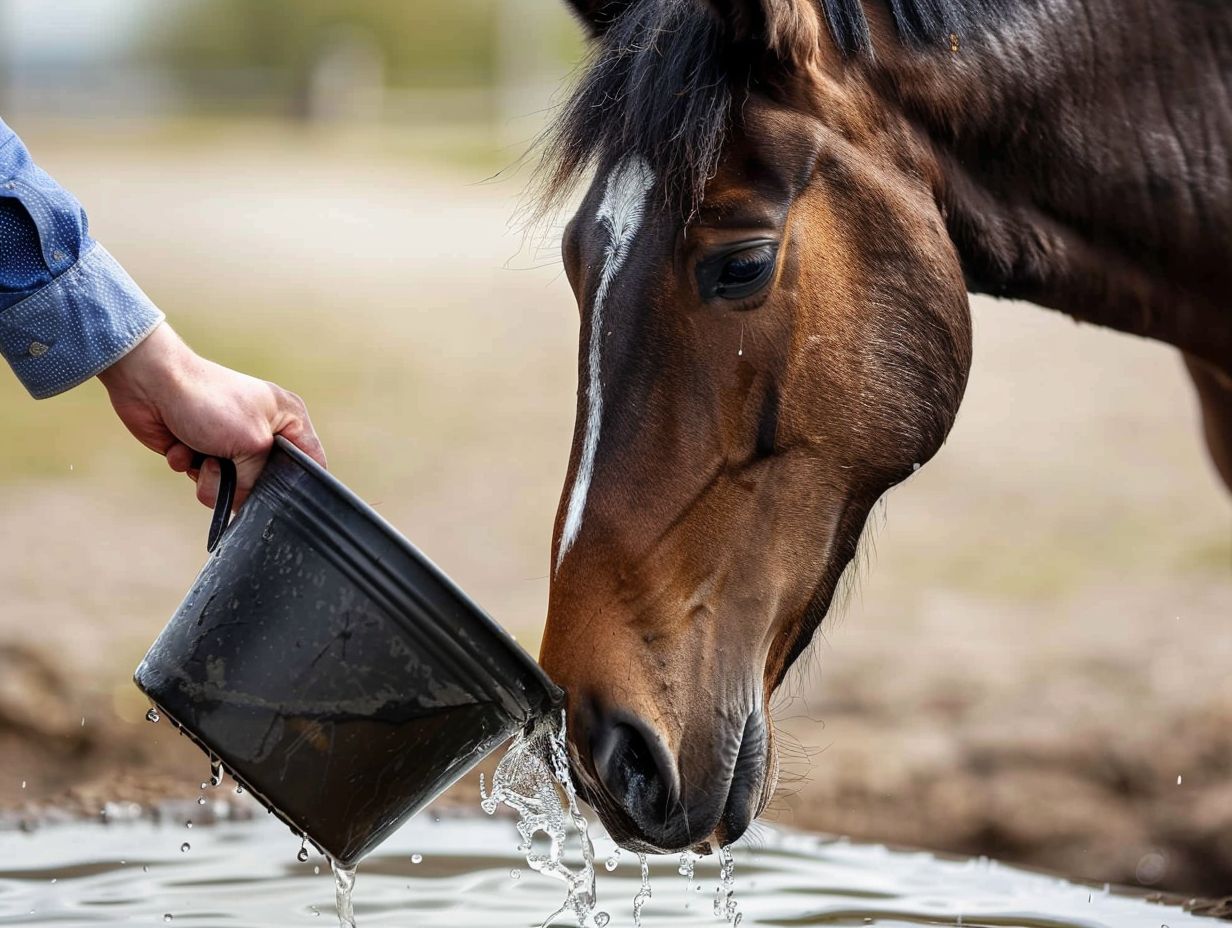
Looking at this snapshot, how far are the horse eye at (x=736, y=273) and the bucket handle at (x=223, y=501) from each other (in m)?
0.78

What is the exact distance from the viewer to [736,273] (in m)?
2.34

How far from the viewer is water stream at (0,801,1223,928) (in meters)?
3.27

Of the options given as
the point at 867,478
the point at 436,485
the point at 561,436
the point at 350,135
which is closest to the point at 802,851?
the point at 867,478

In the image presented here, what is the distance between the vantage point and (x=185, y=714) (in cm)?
225

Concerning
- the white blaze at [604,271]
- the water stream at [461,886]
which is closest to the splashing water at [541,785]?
the white blaze at [604,271]

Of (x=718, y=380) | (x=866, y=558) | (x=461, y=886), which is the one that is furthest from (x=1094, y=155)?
(x=461, y=886)

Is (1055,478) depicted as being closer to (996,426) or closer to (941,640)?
(996,426)

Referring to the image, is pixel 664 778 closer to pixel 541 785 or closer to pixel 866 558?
pixel 541 785

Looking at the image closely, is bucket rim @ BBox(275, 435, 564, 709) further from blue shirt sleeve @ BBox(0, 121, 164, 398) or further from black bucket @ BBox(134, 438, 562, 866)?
blue shirt sleeve @ BBox(0, 121, 164, 398)

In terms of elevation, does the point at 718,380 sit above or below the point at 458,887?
above

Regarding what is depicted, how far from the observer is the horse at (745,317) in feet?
7.47

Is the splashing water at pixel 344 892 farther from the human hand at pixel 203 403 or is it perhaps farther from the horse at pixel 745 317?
the human hand at pixel 203 403

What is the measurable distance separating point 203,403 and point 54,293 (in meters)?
0.27

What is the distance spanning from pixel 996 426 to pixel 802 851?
253 inches
